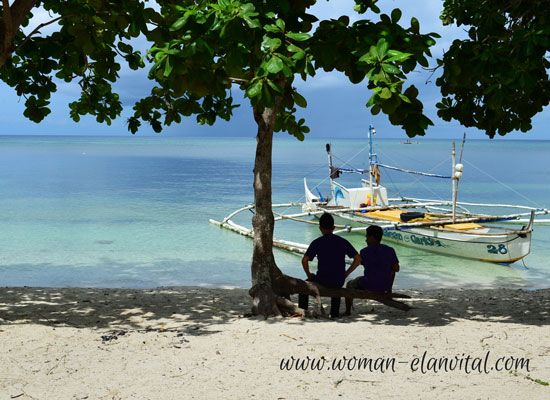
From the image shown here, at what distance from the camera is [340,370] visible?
614 cm

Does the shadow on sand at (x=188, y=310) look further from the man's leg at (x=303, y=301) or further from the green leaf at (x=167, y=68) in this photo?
the green leaf at (x=167, y=68)

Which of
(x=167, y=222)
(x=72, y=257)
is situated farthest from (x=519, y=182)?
(x=72, y=257)

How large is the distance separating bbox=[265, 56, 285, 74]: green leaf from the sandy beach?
9.58 ft

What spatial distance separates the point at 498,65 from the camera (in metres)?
7.16

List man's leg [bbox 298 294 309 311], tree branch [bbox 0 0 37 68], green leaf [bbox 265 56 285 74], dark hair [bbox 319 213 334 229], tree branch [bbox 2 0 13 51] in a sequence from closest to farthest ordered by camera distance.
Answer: green leaf [bbox 265 56 285 74], tree branch [bbox 2 0 13 51], tree branch [bbox 0 0 37 68], dark hair [bbox 319 213 334 229], man's leg [bbox 298 294 309 311]

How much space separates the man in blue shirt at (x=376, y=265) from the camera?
27.9 feet

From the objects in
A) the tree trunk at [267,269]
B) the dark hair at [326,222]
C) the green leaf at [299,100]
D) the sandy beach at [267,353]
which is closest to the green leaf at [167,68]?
the green leaf at [299,100]

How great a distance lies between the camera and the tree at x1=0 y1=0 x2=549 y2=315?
6.14 metres

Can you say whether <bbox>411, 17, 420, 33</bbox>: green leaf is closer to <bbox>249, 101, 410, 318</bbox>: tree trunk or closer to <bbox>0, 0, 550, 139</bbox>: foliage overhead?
<bbox>0, 0, 550, 139</bbox>: foliage overhead

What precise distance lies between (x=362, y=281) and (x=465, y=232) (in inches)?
568

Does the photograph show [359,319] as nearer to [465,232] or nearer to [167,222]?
[465,232]

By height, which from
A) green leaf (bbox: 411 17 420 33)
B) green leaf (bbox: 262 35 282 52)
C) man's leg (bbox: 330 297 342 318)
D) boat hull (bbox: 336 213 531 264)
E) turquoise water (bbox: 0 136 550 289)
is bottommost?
turquoise water (bbox: 0 136 550 289)

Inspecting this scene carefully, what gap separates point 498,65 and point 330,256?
3.23m

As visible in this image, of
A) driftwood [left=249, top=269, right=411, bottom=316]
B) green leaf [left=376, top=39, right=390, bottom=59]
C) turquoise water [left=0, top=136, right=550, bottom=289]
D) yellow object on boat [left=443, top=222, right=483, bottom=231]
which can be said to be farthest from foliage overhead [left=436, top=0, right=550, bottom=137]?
yellow object on boat [left=443, top=222, right=483, bottom=231]
